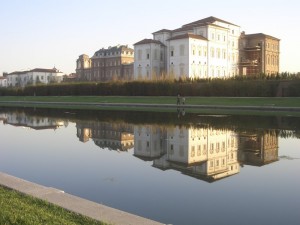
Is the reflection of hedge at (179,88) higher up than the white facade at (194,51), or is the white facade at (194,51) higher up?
the white facade at (194,51)

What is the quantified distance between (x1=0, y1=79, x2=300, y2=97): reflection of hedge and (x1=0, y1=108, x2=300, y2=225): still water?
89.6ft

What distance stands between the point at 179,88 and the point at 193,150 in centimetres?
3896

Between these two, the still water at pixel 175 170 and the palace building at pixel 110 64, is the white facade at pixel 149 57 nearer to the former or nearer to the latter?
the palace building at pixel 110 64

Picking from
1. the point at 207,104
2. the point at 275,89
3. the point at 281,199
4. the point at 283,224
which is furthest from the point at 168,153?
the point at 275,89

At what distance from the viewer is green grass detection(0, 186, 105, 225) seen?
5.38 m

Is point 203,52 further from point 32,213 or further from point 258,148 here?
point 32,213

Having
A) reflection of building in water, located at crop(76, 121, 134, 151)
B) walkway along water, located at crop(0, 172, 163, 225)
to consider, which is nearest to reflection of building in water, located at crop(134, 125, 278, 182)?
reflection of building in water, located at crop(76, 121, 134, 151)

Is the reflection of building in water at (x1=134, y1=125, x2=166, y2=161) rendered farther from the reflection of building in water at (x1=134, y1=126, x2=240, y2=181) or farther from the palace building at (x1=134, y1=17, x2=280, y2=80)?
the palace building at (x1=134, y1=17, x2=280, y2=80)

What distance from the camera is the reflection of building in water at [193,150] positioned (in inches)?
431

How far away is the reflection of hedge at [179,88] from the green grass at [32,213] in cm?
4155

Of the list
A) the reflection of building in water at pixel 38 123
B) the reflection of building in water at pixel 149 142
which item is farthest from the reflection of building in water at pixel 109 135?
the reflection of building in water at pixel 38 123

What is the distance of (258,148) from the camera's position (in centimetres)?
1422

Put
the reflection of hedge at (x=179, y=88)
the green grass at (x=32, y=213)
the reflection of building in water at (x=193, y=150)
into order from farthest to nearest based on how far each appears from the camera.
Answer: the reflection of hedge at (x=179, y=88) → the reflection of building in water at (x=193, y=150) → the green grass at (x=32, y=213)

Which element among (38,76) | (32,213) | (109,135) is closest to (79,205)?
(32,213)
